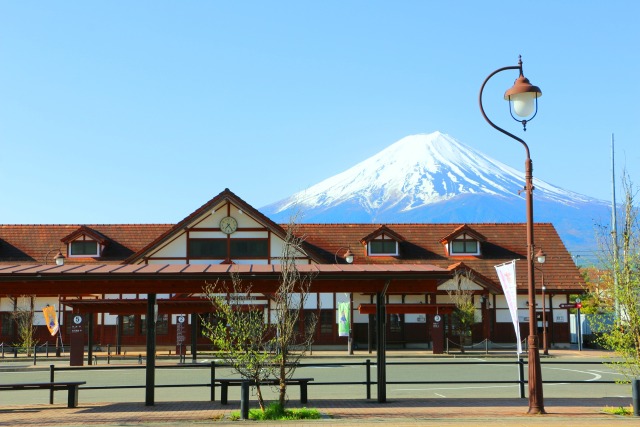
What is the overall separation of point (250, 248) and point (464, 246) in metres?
12.7

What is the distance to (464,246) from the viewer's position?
4812 cm

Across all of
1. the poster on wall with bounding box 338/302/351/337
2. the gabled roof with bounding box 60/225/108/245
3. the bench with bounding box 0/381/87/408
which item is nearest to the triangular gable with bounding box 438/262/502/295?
the poster on wall with bounding box 338/302/351/337

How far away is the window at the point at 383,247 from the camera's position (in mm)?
47562

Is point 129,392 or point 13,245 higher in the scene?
point 13,245

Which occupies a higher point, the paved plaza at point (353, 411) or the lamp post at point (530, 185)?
the lamp post at point (530, 185)

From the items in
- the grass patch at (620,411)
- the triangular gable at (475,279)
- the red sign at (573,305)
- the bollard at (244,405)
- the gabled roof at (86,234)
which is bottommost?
the grass patch at (620,411)

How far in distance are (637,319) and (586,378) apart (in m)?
11.5

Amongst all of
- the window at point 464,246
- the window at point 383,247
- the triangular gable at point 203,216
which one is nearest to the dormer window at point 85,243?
the triangular gable at point 203,216

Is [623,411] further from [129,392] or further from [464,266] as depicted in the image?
[464,266]

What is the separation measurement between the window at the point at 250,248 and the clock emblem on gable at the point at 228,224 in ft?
1.94

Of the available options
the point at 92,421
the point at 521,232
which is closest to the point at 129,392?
the point at 92,421

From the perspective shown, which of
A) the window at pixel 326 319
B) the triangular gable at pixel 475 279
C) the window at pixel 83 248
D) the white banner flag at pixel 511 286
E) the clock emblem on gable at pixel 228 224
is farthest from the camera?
the window at pixel 83 248

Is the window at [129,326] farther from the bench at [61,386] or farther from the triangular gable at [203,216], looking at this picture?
the bench at [61,386]

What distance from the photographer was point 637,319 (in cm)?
1542
